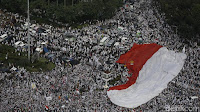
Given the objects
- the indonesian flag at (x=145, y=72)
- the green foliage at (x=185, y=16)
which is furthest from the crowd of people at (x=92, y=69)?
the green foliage at (x=185, y=16)

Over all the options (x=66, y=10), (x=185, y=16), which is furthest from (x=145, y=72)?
(x=66, y=10)

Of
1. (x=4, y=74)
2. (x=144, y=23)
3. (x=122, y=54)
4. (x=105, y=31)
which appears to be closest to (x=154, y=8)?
(x=144, y=23)

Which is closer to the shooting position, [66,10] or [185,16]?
[185,16]

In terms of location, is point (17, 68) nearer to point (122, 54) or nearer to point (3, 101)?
point (3, 101)

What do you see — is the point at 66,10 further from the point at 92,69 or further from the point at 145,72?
the point at 145,72

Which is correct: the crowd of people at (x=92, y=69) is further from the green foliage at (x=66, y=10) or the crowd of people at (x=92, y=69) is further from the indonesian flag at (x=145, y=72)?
the green foliage at (x=66, y=10)

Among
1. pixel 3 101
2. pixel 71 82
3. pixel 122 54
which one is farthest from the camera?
pixel 122 54
